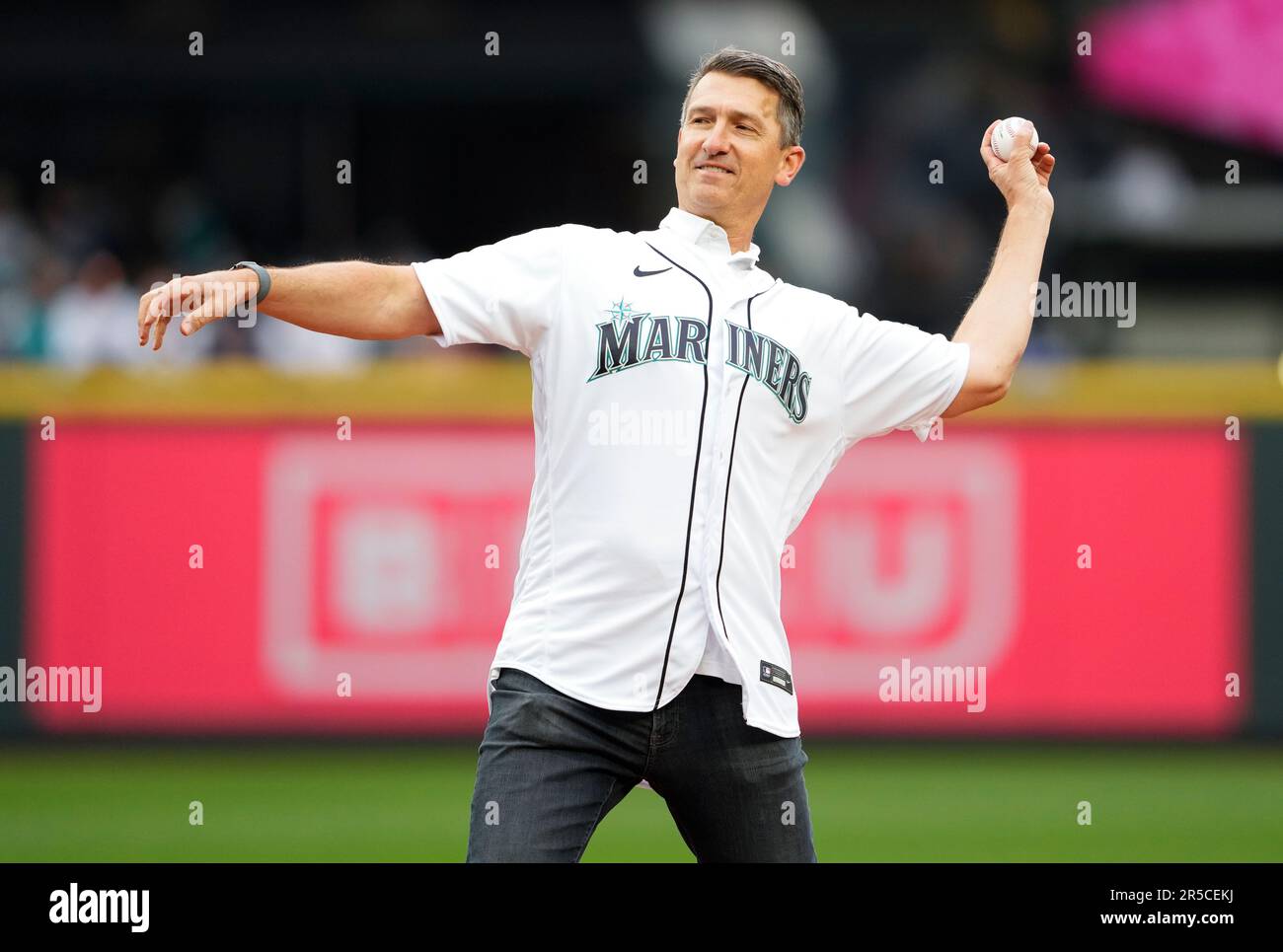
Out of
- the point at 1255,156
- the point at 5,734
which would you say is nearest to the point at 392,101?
the point at 1255,156

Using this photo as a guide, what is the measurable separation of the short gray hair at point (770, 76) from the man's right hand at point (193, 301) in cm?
126

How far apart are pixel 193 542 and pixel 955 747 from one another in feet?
14.8

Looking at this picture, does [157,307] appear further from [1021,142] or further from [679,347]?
[1021,142]

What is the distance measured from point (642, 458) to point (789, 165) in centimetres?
100

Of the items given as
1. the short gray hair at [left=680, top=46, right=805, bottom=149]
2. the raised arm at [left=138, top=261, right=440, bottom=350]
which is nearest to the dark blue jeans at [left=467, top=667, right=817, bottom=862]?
the raised arm at [left=138, top=261, right=440, bottom=350]

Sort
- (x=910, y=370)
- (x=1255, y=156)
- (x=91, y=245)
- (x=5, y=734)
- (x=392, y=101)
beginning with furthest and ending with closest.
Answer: (x=392, y=101) → (x=1255, y=156) → (x=91, y=245) → (x=5, y=734) → (x=910, y=370)

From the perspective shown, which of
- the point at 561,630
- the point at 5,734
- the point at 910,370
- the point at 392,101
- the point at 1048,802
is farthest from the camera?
the point at 392,101

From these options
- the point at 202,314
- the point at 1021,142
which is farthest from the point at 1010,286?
the point at 202,314

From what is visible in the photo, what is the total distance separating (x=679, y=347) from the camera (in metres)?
4.36

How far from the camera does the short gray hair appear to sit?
4660 mm

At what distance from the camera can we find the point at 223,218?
58.2ft

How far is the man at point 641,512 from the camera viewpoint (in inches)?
166

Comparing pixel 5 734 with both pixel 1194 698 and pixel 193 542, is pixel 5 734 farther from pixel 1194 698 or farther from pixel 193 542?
pixel 1194 698

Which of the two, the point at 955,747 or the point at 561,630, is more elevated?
the point at 561,630
